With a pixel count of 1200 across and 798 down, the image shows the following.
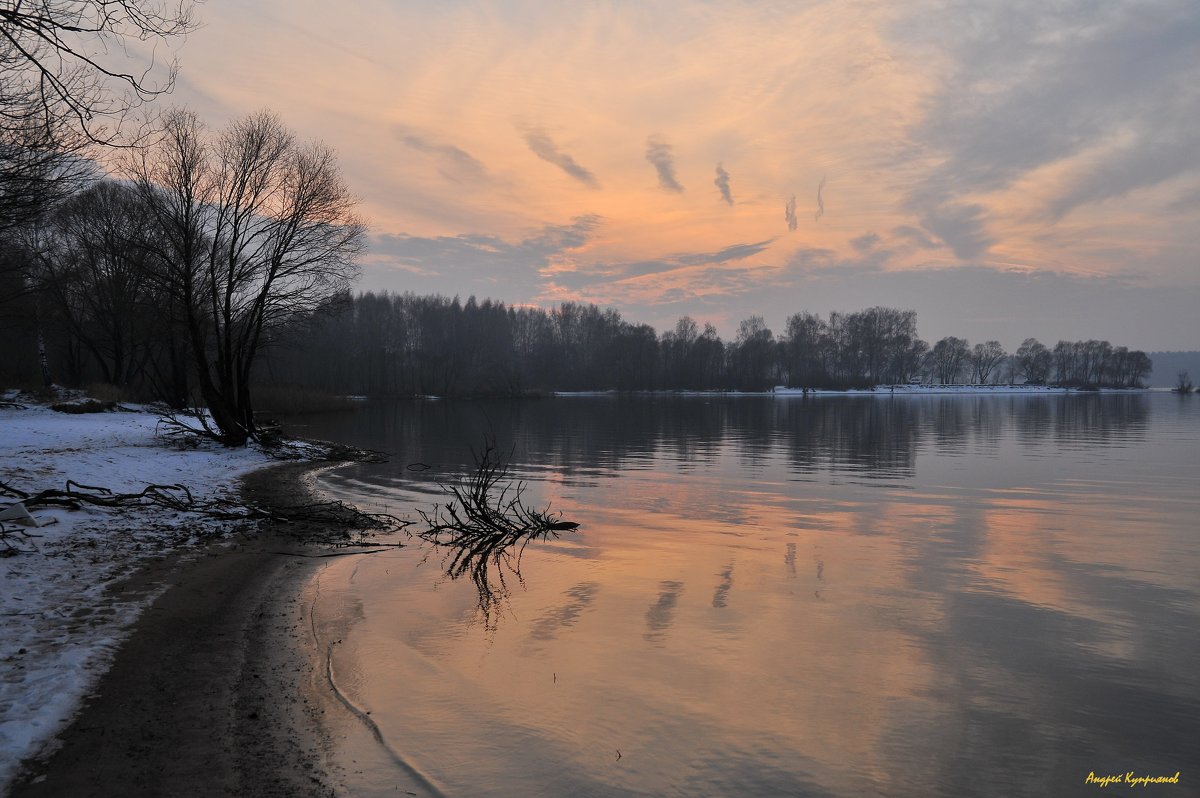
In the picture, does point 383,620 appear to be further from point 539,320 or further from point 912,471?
point 539,320

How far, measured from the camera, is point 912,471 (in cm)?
2633

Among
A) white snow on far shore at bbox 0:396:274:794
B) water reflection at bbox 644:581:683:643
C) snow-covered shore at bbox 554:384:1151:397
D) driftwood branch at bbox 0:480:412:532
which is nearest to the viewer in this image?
white snow on far shore at bbox 0:396:274:794

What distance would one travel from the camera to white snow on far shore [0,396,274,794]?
5809 mm

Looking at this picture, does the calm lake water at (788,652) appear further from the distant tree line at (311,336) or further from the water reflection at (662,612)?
the distant tree line at (311,336)

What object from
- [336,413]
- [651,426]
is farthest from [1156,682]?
[336,413]

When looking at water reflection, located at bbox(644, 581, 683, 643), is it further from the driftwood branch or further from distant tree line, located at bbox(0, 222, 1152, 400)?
distant tree line, located at bbox(0, 222, 1152, 400)

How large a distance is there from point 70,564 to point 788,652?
9929 millimetres

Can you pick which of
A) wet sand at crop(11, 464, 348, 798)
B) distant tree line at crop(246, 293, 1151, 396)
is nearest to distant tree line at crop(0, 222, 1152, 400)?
distant tree line at crop(246, 293, 1151, 396)

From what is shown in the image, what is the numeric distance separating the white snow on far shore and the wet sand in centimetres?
22

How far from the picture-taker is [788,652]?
28.2 feet

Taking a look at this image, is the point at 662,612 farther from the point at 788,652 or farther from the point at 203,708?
the point at 203,708

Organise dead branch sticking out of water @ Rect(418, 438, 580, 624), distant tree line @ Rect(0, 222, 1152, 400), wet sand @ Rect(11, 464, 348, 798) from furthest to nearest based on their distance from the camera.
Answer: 1. distant tree line @ Rect(0, 222, 1152, 400)
2. dead branch sticking out of water @ Rect(418, 438, 580, 624)
3. wet sand @ Rect(11, 464, 348, 798)

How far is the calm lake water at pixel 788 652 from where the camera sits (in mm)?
6059
